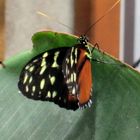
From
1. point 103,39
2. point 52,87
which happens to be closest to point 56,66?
point 52,87

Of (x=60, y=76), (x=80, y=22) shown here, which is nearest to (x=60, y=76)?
(x=60, y=76)

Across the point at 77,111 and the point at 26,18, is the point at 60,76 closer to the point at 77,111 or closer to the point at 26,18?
the point at 77,111

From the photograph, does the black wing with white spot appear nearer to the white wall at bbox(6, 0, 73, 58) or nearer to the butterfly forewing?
the butterfly forewing

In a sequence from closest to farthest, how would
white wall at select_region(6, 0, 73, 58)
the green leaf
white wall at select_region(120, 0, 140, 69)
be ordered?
the green leaf, white wall at select_region(120, 0, 140, 69), white wall at select_region(6, 0, 73, 58)

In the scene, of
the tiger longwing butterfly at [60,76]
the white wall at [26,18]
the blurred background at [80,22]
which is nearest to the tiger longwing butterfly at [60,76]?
the tiger longwing butterfly at [60,76]

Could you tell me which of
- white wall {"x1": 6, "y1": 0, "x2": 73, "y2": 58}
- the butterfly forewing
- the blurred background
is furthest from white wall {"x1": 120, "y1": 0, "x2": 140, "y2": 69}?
the butterfly forewing

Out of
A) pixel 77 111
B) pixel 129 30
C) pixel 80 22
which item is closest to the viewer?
pixel 77 111
